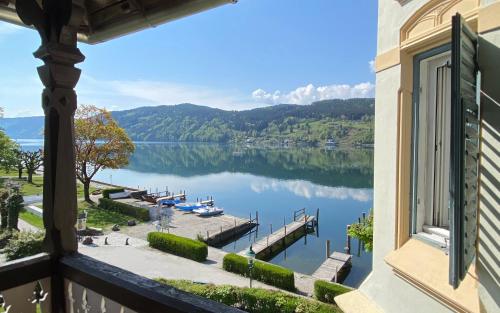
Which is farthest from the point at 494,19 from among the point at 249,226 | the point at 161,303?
the point at 249,226

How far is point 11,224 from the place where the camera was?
1677cm

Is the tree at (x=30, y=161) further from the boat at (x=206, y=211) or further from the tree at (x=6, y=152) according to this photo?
the boat at (x=206, y=211)

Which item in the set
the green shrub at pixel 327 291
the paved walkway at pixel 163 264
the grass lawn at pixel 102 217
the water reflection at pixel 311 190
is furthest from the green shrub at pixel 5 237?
the water reflection at pixel 311 190

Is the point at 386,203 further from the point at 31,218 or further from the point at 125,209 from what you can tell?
the point at 125,209

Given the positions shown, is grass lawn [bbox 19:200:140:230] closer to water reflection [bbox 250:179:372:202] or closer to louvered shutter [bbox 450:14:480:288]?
louvered shutter [bbox 450:14:480:288]

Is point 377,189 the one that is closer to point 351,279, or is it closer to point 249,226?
point 351,279

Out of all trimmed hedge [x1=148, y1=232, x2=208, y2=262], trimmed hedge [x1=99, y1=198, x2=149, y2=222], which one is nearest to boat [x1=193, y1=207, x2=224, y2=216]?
trimmed hedge [x1=99, y1=198, x2=149, y2=222]

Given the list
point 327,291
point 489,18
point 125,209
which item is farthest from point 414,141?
point 125,209

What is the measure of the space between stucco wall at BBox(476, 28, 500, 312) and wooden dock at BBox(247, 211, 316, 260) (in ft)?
66.6

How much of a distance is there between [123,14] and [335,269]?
19114 millimetres

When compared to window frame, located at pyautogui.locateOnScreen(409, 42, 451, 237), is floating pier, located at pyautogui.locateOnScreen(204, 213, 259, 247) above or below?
below

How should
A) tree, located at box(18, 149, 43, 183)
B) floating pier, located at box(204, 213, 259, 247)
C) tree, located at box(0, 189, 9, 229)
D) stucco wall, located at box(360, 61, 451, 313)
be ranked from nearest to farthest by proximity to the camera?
stucco wall, located at box(360, 61, 451, 313)
tree, located at box(0, 189, 9, 229)
floating pier, located at box(204, 213, 259, 247)
tree, located at box(18, 149, 43, 183)

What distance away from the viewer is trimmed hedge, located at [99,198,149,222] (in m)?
26.2

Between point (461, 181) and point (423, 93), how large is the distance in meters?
1.68
